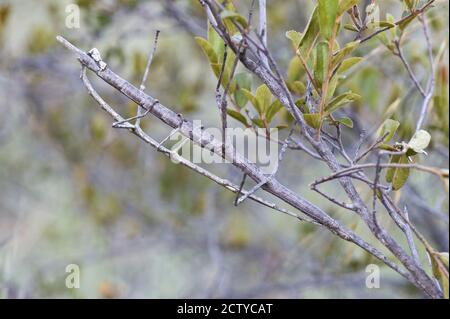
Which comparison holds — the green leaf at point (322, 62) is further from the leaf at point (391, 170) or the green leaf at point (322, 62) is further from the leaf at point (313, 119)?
the leaf at point (391, 170)

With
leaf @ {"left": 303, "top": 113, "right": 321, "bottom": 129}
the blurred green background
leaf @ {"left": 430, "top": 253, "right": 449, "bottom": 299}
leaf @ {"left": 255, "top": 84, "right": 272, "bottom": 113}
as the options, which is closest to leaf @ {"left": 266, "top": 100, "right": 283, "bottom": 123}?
leaf @ {"left": 255, "top": 84, "right": 272, "bottom": 113}

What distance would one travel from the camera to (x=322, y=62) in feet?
3.14

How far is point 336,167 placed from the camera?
0.96 meters

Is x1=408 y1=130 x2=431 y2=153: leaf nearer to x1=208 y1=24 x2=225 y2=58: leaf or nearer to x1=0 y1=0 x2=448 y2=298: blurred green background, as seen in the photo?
x1=208 y1=24 x2=225 y2=58: leaf

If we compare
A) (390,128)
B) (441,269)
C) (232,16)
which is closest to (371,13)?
(390,128)

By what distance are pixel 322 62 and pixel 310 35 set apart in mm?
57

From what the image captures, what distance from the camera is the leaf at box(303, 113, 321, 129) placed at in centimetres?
94

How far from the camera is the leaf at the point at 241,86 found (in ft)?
3.78

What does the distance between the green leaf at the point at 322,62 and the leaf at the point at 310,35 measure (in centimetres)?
3

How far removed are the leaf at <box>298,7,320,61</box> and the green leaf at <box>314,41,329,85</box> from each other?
3cm

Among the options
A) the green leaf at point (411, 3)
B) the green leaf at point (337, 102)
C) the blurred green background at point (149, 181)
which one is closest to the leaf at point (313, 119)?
Result: the green leaf at point (337, 102)

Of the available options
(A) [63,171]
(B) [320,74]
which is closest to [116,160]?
(A) [63,171]

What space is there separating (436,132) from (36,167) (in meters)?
2.18
